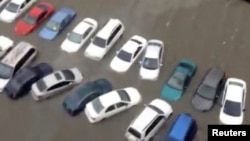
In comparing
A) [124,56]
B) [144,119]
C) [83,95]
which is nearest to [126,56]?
[124,56]

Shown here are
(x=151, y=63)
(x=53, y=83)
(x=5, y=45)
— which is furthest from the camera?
(x=5, y=45)

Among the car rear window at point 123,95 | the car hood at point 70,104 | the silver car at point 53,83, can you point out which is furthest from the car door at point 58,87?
the car rear window at point 123,95

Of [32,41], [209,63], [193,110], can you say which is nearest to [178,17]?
[209,63]

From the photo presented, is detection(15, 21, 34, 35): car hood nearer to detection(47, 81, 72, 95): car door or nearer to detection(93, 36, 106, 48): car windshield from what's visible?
detection(93, 36, 106, 48): car windshield

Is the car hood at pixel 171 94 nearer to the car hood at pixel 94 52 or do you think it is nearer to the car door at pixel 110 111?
the car door at pixel 110 111

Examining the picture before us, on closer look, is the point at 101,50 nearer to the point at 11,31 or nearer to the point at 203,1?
the point at 11,31

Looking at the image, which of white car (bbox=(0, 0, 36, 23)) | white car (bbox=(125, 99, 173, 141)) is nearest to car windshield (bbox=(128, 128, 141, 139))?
white car (bbox=(125, 99, 173, 141))

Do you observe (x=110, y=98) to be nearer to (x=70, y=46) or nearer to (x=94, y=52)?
(x=94, y=52)
